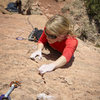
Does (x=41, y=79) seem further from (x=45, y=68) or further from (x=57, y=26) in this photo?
(x=57, y=26)

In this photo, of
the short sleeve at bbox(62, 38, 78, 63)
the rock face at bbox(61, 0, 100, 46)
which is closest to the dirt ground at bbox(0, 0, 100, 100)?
the short sleeve at bbox(62, 38, 78, 63)

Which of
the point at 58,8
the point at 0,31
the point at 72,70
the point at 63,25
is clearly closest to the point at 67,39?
the point at 63,25

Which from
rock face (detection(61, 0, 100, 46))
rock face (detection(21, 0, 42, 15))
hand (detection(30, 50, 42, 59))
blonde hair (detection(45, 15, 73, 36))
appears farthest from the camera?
rock face (detection(21, 0, 42, 15))

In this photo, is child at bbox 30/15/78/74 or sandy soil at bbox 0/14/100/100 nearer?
sandy soil at bbox 0/14/100/100

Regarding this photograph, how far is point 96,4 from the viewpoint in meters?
6.76

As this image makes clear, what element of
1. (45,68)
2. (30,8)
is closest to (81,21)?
(30,8)

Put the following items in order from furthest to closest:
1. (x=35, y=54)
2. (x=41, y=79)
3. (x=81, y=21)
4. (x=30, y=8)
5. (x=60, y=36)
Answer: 1. (x=81, y=21)
2. (x=30, y=8)
3. (x=35, y=54)
4. (x=60, y=36)
5. (x=41, y=79)

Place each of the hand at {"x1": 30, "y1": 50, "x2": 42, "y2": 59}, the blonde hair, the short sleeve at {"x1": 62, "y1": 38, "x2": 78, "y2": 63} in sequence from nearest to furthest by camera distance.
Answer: the blonde hair < the short sleeve at {"x1": 62, "y1": 38, "x2": 78, "y2": 63} < the hand at {"x1": 30, "y1": 50, "x2": 42, "y2": 59}

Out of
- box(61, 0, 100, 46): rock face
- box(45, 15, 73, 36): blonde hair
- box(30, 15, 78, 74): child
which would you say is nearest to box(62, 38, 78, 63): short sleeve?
box(30, 15, 78, 74): child

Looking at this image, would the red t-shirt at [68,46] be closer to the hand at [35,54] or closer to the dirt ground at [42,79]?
the dirt ground at [42,79]

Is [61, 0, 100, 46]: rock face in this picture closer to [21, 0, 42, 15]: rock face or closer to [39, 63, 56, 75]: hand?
[21, 0, 42, 15]: rock face

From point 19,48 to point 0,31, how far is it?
1035 millimetres

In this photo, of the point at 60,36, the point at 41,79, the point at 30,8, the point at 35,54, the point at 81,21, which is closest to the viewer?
the point at 41,79

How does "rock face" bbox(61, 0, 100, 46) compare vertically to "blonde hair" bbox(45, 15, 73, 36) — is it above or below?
below
